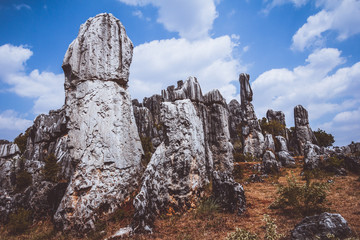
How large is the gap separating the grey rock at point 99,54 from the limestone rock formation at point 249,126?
24.2 m

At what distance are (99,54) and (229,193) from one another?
773cm

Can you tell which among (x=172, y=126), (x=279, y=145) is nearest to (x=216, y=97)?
(x=172, y=126)

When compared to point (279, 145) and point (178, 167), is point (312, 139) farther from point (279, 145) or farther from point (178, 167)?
point (178, 167)

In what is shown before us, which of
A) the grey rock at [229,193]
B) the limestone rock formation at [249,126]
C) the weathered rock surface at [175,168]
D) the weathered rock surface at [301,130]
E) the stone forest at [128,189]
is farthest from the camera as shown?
the weathered rock surface at [301,130]

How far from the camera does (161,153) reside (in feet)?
26.0

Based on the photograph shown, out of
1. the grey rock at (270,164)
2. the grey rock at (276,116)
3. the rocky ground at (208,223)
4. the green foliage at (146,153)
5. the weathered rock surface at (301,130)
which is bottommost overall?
the rocky ground at (208,223)

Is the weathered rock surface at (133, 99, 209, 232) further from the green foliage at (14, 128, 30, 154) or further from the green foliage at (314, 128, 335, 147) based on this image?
the green foliage at (314, 128, 335, 147)

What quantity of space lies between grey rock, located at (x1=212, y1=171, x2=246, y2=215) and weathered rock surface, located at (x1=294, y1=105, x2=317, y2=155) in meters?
29.3

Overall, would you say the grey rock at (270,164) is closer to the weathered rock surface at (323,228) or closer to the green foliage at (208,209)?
the green foliage at (208,209)

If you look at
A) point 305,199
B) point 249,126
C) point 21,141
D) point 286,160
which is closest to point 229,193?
point 305,199

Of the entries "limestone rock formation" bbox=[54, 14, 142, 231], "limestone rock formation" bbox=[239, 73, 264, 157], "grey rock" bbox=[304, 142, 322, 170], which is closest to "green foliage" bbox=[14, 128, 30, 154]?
"limestone rock formation" bbox=[54, 14, 142, 231]

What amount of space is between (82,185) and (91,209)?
2.78ft

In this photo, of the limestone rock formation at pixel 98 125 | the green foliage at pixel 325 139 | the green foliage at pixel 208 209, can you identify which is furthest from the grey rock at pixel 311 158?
the green foliage at pixel 325 139

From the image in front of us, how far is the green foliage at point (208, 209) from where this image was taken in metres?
7.02
